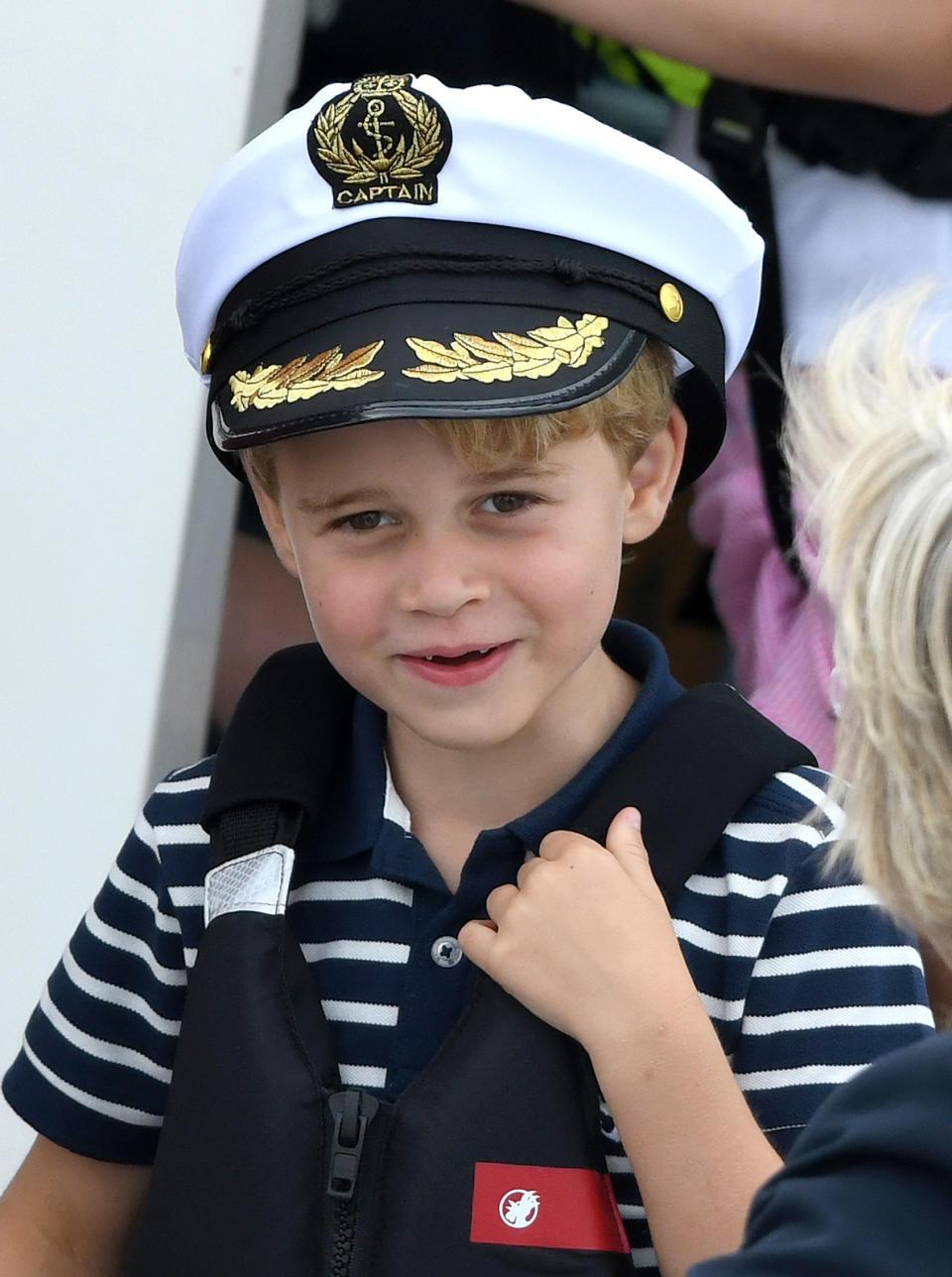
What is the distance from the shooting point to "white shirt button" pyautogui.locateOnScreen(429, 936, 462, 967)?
1.47 m

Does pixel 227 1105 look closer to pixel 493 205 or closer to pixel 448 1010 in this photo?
pixel 448 1010

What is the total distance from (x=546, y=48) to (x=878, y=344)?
1.20 metres

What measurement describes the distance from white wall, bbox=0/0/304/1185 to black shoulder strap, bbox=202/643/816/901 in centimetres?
71

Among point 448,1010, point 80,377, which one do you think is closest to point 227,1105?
point 448,1010

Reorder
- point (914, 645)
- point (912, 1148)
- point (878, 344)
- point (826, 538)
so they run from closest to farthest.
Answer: point (912, 1148) < point (914, 645) < point (826, 538) < point (878, 344)

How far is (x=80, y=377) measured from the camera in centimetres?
233

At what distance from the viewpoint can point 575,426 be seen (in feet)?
4.70

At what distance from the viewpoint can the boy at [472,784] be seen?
1.32 meters

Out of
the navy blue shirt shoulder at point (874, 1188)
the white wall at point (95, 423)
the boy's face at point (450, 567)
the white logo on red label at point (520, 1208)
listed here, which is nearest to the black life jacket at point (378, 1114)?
the white logo on red label at point (520, 1208)

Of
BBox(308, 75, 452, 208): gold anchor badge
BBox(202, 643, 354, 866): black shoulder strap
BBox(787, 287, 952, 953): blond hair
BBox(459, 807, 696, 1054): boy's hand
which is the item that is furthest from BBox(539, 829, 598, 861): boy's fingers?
BBox(308, 75, 452, 208): gold anchor badge

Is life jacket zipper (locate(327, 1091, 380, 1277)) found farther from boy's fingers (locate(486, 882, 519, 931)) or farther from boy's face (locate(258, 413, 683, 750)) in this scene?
boy's face (locate(258, 413, 683, 750))

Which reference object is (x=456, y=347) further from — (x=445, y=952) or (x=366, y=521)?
(x=445, y=952)

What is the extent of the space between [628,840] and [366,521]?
1.07 ft

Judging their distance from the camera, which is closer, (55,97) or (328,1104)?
(328,1104)
